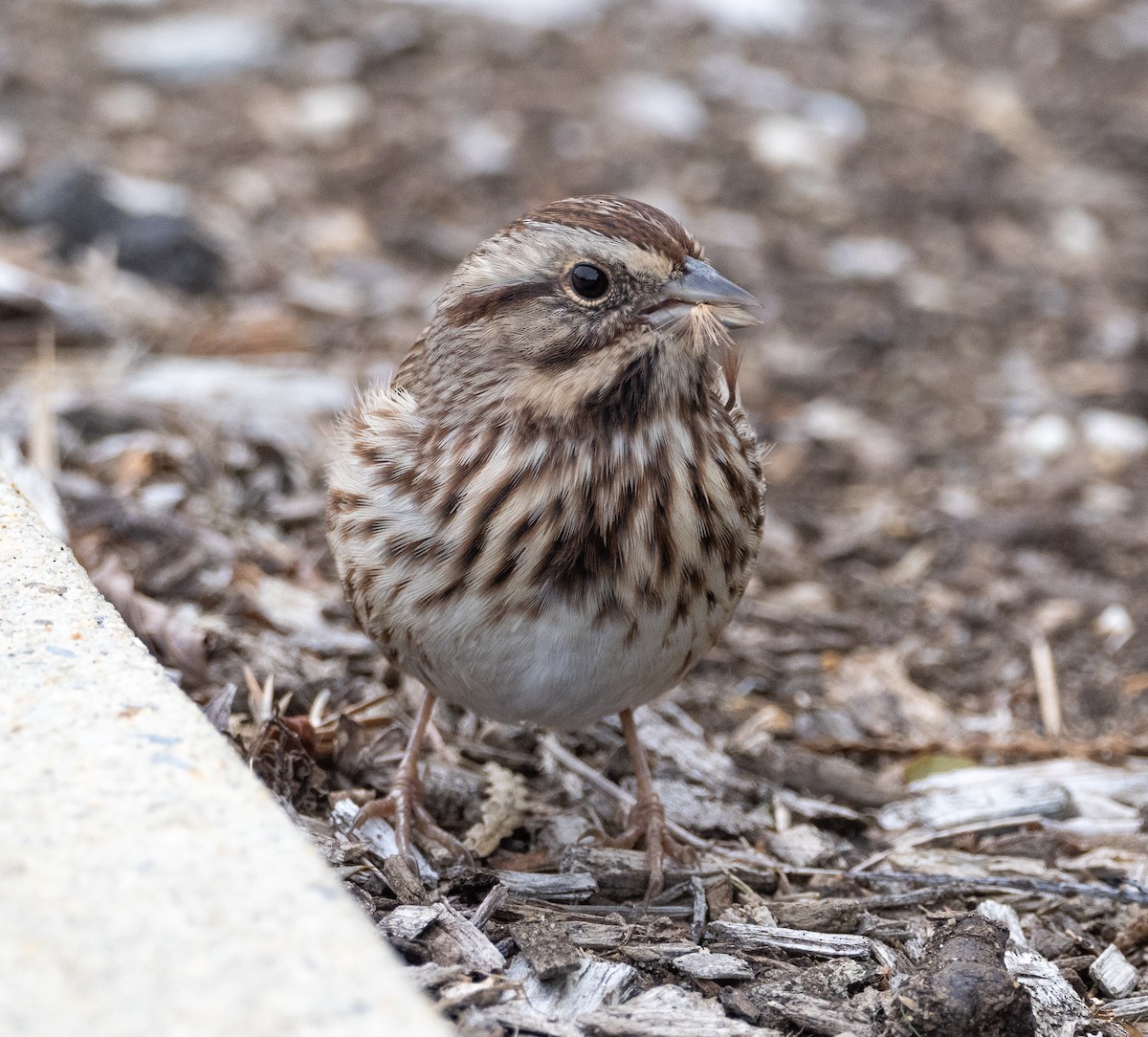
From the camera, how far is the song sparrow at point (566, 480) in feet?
11.5

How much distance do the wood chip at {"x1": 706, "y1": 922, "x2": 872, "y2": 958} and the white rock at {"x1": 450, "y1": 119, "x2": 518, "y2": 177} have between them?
221 inches

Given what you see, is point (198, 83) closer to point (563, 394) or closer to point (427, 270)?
point (427, 270)

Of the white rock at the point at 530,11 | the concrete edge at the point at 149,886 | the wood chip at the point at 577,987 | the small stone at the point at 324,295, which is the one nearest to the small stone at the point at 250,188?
the small stone at the point at 324,295

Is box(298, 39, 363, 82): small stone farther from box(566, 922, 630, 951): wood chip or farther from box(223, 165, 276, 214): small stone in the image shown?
box(566, 922, 630, 951): wood chip

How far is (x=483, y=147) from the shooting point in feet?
28.2

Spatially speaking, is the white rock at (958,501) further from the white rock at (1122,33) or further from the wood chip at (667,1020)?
the white rock at (1122,33)

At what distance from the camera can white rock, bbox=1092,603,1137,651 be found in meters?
5.50

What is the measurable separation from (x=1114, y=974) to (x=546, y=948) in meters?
1.40

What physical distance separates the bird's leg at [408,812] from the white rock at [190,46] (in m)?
6.16

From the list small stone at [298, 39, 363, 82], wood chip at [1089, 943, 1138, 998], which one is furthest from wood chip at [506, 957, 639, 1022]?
small stone at [298, 39, 363, 82]

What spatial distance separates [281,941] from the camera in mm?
2340

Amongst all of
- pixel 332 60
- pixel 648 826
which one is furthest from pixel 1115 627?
pixel 332 60

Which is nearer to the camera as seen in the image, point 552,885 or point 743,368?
point 552,885

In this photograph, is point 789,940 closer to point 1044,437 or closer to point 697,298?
point 697,298
